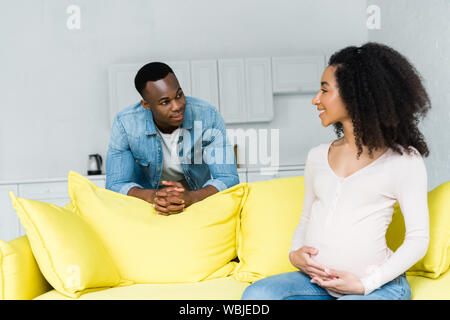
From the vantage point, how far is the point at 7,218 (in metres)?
4.01

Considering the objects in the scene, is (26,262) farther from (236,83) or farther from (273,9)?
(273,9)

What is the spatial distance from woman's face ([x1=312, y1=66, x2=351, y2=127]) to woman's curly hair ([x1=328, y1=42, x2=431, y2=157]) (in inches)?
0.6

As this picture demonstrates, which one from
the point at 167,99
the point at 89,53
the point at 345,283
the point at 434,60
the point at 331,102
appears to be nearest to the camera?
the point at 345,283

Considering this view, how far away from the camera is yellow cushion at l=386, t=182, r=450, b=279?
1642 millimetres

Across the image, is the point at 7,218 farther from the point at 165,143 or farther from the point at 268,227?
the point at 268,227

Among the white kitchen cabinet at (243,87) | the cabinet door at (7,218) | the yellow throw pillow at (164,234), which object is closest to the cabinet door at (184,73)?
the white kitchen cabinet at (243,87)

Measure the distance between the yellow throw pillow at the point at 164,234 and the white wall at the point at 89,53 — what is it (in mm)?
2712

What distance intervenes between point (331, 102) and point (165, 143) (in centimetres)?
109

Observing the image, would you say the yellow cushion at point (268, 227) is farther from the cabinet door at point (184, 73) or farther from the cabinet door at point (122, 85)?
the cabinet door at point (122, 85)

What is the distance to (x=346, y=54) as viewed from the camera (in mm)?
1472

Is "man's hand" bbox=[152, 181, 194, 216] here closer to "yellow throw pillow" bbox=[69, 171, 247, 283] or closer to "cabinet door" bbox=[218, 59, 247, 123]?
"yellow throw pillow" bbox=[69, 171, 247, 283]

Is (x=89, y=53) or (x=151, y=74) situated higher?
(x=89, y=53)

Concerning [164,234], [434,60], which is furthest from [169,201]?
[434,60]

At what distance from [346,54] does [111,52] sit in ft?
11.1
